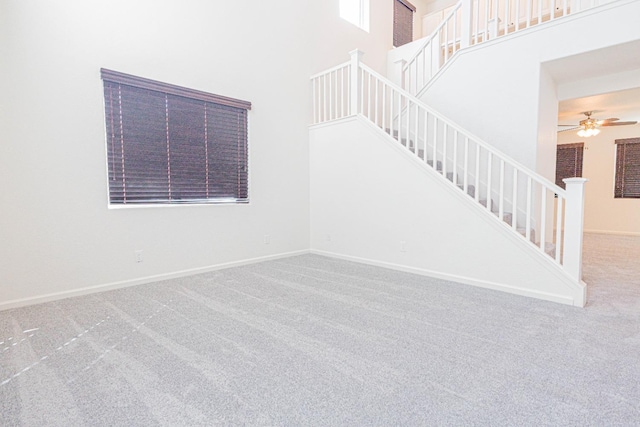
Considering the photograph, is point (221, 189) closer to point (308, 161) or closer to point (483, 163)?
point (308, 161)

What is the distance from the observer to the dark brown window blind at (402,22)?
6.70m

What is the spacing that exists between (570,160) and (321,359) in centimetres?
866

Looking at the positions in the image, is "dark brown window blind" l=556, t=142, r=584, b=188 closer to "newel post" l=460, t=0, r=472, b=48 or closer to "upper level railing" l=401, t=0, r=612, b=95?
"upper level railing" l=401, t=0, r=612, b=95

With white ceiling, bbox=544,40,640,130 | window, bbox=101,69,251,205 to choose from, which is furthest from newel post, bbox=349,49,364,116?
white ceiling, bbox=544,40,640,130

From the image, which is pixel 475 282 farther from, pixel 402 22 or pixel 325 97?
pixel 402 22

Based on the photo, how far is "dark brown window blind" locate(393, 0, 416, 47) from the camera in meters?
6.70

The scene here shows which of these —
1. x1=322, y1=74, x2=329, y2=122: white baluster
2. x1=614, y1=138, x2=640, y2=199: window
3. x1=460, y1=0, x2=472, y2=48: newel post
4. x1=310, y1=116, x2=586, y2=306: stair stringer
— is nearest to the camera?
x1=310, y1=116, x2=586, y2=306: stair stringer

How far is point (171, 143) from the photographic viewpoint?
11.8ft

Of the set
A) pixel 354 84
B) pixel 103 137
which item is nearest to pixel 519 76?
pixel 354 84

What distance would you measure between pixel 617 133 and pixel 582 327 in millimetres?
7256

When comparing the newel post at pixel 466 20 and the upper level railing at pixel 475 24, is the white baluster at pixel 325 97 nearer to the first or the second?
the upper level railing at pixel 475 24

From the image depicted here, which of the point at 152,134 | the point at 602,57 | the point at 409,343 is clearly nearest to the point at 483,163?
the point at 602,57

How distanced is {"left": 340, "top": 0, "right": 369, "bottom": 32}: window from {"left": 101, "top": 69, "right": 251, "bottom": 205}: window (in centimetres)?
325

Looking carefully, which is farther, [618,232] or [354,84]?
[618,232]
